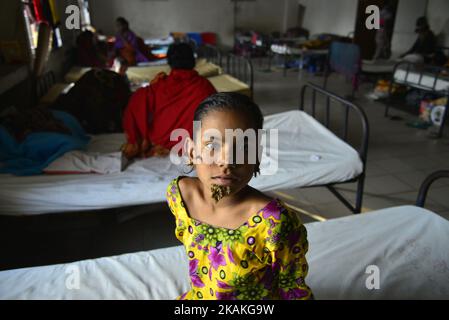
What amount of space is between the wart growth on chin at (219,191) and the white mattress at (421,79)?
480cm

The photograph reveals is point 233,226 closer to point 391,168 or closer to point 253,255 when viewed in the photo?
point 253,255

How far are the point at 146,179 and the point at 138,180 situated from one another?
0.16 ft

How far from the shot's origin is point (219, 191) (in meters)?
0.86

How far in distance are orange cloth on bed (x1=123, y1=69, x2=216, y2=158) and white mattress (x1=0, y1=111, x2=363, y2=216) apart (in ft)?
0.54

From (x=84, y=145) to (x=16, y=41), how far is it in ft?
4.57

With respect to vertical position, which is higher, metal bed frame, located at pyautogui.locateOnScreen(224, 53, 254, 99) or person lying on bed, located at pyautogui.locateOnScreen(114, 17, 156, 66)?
person lying on bed, located at pyautogui.locateOnScreen(114, 17, 156, 66)

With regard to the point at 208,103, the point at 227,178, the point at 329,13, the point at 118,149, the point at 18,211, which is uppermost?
the point at 329,13

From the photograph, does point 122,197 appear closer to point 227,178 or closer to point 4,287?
point 4,287

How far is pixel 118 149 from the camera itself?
261 cm

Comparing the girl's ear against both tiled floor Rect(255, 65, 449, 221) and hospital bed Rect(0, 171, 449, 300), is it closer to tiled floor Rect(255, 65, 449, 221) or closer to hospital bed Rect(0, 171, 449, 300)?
hospital bed Rect(0, 171, 449, 300)

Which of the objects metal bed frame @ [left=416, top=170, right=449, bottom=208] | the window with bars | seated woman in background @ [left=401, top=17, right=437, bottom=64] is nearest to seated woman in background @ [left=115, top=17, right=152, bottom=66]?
the window with bars

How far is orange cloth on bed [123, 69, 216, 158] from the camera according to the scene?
2475mm

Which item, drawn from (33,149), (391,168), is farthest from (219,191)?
(391,168)

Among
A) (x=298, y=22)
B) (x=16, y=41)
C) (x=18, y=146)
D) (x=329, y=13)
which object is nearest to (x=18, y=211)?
(x=18, y=146)
